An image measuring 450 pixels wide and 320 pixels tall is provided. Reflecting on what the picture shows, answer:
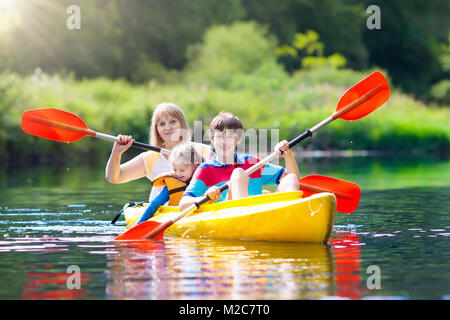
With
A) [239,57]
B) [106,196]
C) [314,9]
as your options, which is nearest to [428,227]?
[106,196]

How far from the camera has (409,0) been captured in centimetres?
4459

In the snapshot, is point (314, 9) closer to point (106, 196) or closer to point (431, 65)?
point (431, 65)

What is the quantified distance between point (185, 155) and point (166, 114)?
2.08 feet

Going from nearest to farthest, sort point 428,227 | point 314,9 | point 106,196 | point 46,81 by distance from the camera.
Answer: point 428,227, point 106,196, point 46,81, point 314,9

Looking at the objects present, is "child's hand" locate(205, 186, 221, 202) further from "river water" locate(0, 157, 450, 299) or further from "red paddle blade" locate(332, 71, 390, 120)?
"red paddle blade" locate(332, 71, 390, 120)

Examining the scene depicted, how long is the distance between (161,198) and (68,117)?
5.00 feet

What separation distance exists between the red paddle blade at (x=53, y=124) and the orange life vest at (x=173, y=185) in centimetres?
108

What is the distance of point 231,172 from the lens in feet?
22.3

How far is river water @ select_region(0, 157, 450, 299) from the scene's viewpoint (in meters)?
4.54

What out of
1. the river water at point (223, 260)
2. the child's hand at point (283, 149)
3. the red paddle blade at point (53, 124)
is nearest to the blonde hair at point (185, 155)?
the river water at point (223, 260)

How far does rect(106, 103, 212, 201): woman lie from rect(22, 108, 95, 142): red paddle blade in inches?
23.9
